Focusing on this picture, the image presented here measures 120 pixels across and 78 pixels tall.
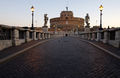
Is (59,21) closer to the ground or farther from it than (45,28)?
farther from it

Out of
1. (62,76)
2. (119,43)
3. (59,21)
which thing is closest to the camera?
(62,76)

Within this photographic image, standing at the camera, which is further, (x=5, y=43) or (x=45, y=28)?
(x=45, y=28)

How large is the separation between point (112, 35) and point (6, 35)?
984cm

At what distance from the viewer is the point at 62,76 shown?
3441mm

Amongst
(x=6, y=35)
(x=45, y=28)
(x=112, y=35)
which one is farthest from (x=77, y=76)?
(x=45, y=28)

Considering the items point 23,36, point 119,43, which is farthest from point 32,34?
point 119,43

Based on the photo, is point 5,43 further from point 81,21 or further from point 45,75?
point 81,21

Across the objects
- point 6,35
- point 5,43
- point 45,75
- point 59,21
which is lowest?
point 45,75

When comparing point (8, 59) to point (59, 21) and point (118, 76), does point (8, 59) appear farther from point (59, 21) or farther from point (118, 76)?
point (59, 21)

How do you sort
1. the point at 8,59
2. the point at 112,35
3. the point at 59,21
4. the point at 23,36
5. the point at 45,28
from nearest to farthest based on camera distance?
the point at 8,59 < the point at 112,35 < the point at 23,36 < the point at 45,28 < the point at 59,21

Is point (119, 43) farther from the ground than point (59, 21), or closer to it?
closer to it

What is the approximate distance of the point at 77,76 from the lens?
136 inches

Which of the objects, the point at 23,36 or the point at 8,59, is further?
the point at 23,36

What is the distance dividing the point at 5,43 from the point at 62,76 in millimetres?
6696
